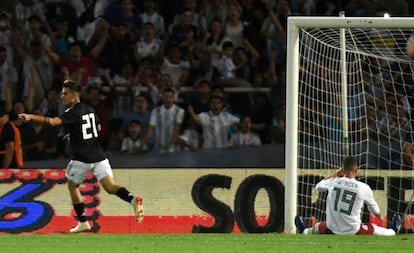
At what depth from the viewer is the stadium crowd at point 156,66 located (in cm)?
1800

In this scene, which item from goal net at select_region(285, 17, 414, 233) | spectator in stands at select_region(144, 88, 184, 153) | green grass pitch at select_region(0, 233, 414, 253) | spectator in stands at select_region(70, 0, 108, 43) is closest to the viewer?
green grass pitch at select_region(0, 233, 414, 253)

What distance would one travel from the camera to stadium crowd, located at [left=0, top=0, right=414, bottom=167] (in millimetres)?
18000

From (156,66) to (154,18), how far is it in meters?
1.01

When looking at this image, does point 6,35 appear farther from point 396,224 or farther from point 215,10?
point 396,224

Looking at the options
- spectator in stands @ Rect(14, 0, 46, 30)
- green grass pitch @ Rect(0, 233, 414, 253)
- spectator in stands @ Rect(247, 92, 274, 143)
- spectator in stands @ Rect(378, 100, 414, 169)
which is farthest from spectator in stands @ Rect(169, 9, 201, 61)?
green grass pitch @ Rect(0, 233, 414, 253)

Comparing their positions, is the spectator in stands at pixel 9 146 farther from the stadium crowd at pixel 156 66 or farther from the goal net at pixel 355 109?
the goal net at pixel 355 109

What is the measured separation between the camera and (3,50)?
19328mm

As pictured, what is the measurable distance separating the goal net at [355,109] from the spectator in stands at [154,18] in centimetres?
336

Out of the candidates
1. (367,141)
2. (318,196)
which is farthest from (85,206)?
(367,141)

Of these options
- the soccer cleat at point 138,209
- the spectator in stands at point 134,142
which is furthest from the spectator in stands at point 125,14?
the soccer cleat at point 138,209

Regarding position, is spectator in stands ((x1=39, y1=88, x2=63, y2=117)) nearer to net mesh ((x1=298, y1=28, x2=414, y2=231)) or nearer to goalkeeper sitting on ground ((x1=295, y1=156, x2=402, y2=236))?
net mesh ((x1=298, y1=28, x2=414, y2=231))

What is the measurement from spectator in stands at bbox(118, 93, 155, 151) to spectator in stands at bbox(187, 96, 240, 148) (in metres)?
0.82

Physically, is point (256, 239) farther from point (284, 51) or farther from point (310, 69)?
point (284, 51)

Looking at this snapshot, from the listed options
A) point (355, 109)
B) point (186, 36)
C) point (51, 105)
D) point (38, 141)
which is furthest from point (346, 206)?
point (51, 105)
